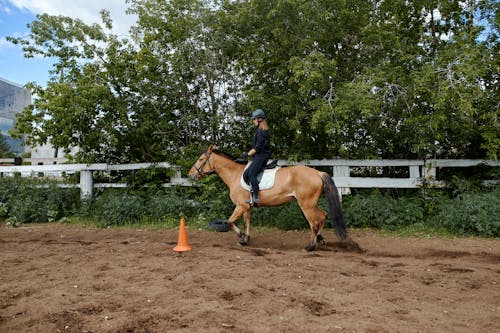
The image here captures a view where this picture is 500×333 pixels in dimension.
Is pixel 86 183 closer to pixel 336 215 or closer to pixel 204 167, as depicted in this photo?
pixel 204 167

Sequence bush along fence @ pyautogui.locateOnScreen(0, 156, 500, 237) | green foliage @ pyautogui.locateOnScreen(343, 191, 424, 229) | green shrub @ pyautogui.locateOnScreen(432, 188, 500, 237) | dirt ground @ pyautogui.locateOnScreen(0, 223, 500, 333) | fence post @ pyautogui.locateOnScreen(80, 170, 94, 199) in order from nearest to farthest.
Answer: dirt ground @ pyautogui.locateOnScreen(0, 223, 500, 333) < green shrub @ pyautogui.locateOnScreen(432, 188, 500, 237) < bush along fence @ pyautogui.locateOnScreen(0, 156, 500, 237) < green foliage @ pyautogui.locateOnScreen(343, 191, 424, 229) < fence post @ pyautogui.locateOnScreen(80, 170, 94, 199)

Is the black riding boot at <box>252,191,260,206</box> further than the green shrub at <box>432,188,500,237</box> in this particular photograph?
No

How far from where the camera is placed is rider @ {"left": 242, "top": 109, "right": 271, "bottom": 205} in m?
7.30

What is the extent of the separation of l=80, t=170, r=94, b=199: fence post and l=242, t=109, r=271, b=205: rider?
19.9 feet

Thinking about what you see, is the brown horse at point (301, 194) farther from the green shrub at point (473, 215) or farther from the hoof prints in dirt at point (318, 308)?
the green shrub at point (473, 215)

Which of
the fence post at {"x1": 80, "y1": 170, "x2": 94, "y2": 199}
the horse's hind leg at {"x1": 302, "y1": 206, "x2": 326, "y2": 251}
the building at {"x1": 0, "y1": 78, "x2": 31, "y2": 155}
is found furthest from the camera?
the building at {"x1": 0, "y1": 78, "x2": 31, "y2": 155}

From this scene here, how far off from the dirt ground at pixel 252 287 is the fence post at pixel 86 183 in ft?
11.8

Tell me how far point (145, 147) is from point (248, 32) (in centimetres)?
469

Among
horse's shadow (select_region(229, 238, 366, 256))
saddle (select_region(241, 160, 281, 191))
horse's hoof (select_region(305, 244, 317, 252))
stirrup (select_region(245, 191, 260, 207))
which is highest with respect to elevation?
saddle (select_region(241, 160, 281, 191))

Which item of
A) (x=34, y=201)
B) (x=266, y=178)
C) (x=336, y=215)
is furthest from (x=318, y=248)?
(x=34, y=201)

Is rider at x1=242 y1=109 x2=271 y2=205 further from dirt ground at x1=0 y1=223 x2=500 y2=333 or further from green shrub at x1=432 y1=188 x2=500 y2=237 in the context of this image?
green shrub at x1=432 y1=188 x2=500 y2=237

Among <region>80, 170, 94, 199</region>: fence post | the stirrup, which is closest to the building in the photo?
<region>80, 170, 94, 199</region>: fence post

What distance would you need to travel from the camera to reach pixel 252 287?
4.64m

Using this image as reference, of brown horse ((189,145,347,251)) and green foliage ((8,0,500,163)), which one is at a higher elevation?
green foliage ((8,0,500,163))
